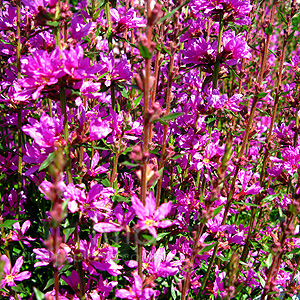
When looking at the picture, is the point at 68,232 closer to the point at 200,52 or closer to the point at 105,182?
the point at 105,182

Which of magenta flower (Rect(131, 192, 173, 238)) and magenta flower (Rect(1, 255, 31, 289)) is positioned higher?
magenta flower (Rect(131, 192, 173, 238))

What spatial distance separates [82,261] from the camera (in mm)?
2049

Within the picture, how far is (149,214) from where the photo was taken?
5.65 feet

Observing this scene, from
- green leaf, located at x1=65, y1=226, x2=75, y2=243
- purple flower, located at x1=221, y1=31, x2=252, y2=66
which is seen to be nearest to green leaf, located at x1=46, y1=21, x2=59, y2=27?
green leaf, located at x1=65, y1=226, x2=75, y2=243

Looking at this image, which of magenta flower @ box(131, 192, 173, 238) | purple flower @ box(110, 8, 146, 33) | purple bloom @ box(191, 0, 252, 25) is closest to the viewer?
magenta flower @ box(131, 192, 173, 238)

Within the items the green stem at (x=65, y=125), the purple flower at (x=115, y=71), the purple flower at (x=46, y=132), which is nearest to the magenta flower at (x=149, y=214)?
the green stem at (x=65, y=125)

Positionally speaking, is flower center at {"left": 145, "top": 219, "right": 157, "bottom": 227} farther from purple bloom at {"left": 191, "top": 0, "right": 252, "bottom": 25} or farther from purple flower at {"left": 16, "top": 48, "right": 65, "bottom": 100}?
purple bloom at {"left": 191, "top": 0, "right": 252, "bottom": 25}

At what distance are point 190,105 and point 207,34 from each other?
64cm

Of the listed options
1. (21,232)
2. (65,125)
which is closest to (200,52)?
(65,125)

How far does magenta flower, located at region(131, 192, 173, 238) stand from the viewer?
63.8 inches

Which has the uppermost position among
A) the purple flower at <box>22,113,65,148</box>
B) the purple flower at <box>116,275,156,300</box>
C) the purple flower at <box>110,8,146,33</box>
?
the purple flower at <box>110,8,146,33</box>

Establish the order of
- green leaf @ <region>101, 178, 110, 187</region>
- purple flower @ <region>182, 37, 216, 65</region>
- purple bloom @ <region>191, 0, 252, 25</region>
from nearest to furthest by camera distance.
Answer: green leaf @ <region>101, 178, 110, 187</region>, purple bloom @ <region>191, 0, 252, 25</region>, purple flower @ <region>182, 37, 216, 65</region>

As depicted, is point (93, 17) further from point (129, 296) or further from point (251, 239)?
point (251, 239)

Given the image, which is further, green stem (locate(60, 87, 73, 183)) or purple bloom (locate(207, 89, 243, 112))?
purple bloom (locate(207, 89, 243, 112))
